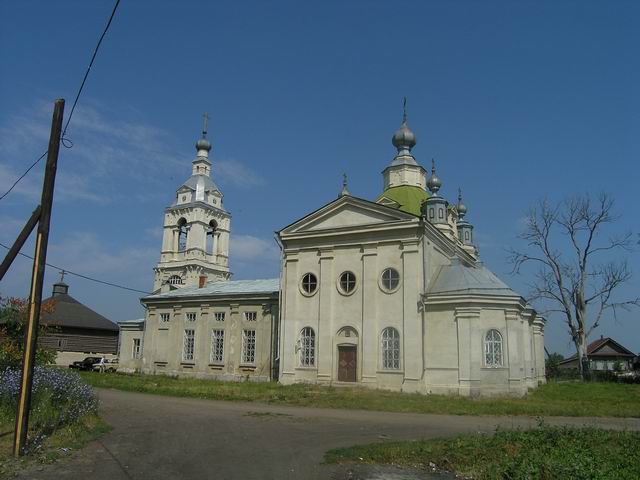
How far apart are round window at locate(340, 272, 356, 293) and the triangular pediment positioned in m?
2.41

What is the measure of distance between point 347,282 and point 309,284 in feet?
7.16

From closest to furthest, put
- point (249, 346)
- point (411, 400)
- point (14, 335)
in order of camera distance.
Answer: point (14, 335), point (411, 400), point (249, 346)

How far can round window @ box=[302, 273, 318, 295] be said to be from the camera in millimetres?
27078

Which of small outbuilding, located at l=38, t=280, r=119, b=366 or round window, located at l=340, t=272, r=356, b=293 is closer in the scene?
round window, located at l=340, t=272, r=356, b=293

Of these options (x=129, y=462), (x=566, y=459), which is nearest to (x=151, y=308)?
(x=129, y=462)

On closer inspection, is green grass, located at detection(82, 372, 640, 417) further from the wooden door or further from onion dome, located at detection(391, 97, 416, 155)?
onion dome, located at detection(391, 97, 416, 155)

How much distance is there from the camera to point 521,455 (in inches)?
343

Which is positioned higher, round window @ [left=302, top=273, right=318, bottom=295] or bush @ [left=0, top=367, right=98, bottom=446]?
round window @ [left=302, top=273, right=318, bottom=295]

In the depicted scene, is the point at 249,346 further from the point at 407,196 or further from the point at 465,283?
the point at 407,196

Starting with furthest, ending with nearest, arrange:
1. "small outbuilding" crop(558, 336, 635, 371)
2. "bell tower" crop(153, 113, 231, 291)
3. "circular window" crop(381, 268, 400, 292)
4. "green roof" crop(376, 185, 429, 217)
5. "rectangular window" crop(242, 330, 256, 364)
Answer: "small outbuilding" crop(558, 336, 635, 371) < "bell tower" crop(153, 113, 231, 291) < "green roof" crop(376, 185, 429, 217) < "rectangular window" crop(242, 330, 256, 364) < "circular window" crop(381, 268, 400, 292)

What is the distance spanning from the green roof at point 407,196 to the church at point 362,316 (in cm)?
10

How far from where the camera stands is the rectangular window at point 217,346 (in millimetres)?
31297

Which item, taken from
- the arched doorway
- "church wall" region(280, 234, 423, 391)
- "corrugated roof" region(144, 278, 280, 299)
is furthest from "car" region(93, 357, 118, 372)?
the arched doorway

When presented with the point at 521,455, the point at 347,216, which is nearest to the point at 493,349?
the point at 347,216
